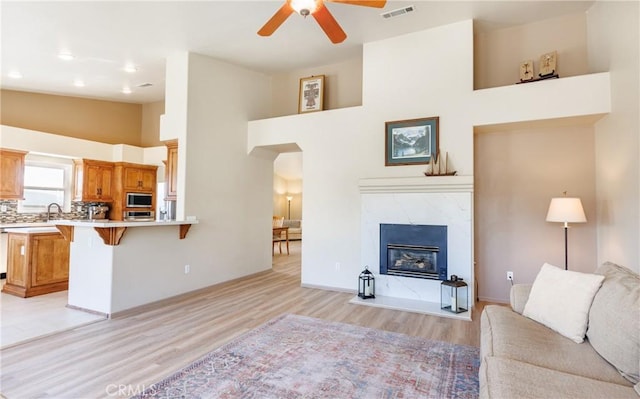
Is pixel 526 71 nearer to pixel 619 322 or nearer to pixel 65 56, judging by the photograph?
pixel 619 322

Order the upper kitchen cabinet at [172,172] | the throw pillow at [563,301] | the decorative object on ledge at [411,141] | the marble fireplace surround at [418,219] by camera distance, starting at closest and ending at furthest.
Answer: the throw pillow at [563,301], the marble fireplace surround at [418,219], the decorative object on ledge at [411,141], the upper kitchen cabinet at [172,172]

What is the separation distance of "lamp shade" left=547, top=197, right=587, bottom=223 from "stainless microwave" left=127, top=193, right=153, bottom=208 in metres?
7.68

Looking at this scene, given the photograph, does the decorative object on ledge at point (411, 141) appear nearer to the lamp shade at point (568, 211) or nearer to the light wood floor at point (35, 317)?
the lamp shade at point (568, 211)

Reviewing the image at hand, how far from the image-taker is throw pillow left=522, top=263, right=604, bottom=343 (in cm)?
201

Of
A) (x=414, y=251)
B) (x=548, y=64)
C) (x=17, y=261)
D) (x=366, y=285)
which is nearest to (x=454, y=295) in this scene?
(x=414, y=251)

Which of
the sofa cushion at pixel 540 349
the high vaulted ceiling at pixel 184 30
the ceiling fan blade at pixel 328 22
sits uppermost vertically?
the high vaulted ceiling at pixel 184 30

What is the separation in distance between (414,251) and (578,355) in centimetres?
261

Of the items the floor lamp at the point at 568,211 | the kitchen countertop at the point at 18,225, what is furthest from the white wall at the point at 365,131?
the kitchen countertop at the point at 18,225

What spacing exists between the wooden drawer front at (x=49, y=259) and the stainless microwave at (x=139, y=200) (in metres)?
2.45

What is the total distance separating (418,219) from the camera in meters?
4.38

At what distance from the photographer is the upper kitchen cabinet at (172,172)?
5016 millimetres

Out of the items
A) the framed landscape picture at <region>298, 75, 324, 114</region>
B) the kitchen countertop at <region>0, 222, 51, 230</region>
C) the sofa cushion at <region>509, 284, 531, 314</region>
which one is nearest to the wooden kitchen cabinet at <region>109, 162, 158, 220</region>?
the kitchen countertop at <region>0, 222, 51, 230</region>

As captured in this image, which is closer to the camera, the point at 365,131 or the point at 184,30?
the point at 184,30

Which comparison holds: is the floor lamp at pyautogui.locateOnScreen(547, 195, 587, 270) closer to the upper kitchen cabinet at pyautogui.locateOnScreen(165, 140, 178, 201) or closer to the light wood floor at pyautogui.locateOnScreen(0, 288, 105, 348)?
the upper kitchen cabinet at pyautogui.locateOnScreen(165, 140, 178, 201)
